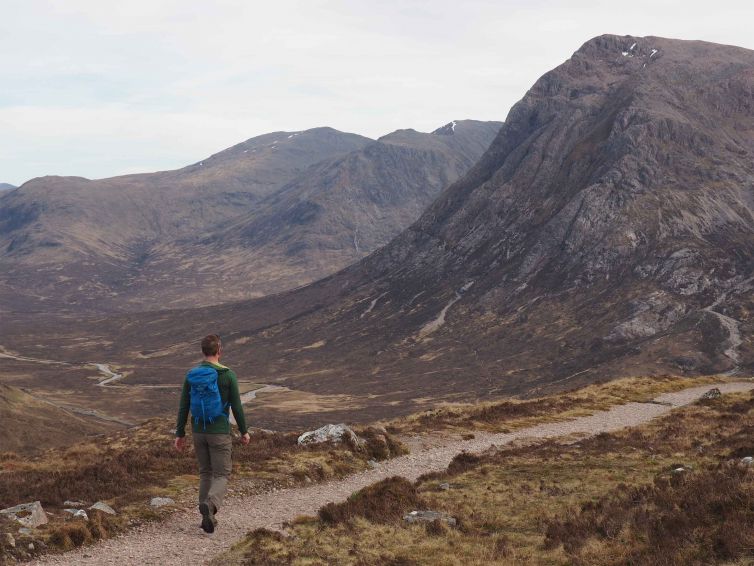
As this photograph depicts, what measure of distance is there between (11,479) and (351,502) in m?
11.8

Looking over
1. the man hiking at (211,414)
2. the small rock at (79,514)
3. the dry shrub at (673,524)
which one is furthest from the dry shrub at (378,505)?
the small rock at (79,514)

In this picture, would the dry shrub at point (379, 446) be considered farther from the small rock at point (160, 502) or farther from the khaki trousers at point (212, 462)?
the khaki trousers at point (212, 462)

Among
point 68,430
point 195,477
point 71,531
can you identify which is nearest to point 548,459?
point 195,477

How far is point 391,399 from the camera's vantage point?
191375mm

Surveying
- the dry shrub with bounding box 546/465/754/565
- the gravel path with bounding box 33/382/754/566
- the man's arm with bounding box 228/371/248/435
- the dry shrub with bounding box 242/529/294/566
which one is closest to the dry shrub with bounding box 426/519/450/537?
Answer: the dry shrub with bounding box 546/465/754/565

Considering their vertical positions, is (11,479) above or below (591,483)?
above

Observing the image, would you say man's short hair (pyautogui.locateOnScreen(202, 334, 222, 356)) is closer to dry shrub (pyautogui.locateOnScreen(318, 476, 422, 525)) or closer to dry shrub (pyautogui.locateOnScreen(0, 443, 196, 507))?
dry shrub (pyautogui.locateOnScreen(318, 476, 422, 525))

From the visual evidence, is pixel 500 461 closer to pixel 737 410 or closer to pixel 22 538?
pixel 22 538

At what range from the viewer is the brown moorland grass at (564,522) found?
627 inches

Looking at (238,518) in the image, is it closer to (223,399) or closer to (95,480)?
(223,399)

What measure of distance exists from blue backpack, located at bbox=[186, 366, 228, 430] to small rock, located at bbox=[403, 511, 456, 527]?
658 cm

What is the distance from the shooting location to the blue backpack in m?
18.0

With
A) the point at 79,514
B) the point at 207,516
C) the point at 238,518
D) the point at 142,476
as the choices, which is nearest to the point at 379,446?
the point at 142,476

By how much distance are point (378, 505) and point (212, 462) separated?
6.10 m
